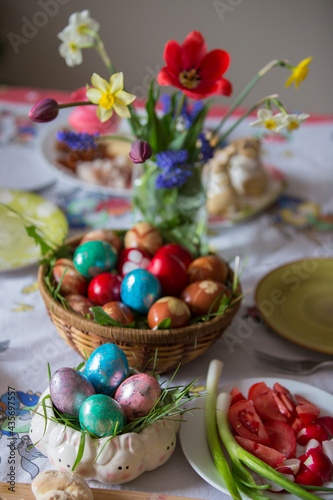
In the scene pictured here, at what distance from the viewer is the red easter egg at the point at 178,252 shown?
0.82m

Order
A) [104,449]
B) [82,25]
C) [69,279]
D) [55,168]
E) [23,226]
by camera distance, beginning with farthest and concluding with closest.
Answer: [55,168], [23,226], [82,25], [69,279], [104,449]

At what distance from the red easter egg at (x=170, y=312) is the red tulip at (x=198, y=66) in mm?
317

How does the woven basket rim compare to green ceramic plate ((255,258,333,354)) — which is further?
green ceramic plate ((255,258,333,354))

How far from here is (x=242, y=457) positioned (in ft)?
1.93

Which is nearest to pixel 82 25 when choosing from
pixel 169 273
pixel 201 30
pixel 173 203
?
pixel 173 203

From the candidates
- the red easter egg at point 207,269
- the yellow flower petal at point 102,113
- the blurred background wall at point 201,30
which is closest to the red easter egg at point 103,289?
the red easter egg at point 207,269

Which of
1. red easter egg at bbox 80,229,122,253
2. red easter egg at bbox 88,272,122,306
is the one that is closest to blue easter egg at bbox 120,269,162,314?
red easter egg at bbox 88,272,122,306

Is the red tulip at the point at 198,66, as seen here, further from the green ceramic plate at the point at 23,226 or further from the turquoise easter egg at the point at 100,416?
the turquoise easter egg at the point at 100,416

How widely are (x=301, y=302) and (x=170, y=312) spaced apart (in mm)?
324

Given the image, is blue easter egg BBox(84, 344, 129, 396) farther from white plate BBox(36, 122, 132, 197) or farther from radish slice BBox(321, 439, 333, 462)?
white plate BBox(36, 122, 132, 197)

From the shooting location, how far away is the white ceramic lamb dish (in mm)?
548

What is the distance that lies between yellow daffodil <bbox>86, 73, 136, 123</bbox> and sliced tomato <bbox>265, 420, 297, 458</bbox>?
0.46 metres

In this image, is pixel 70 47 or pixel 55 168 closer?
pixel 70 47

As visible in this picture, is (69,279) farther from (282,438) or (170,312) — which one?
(282,438)
